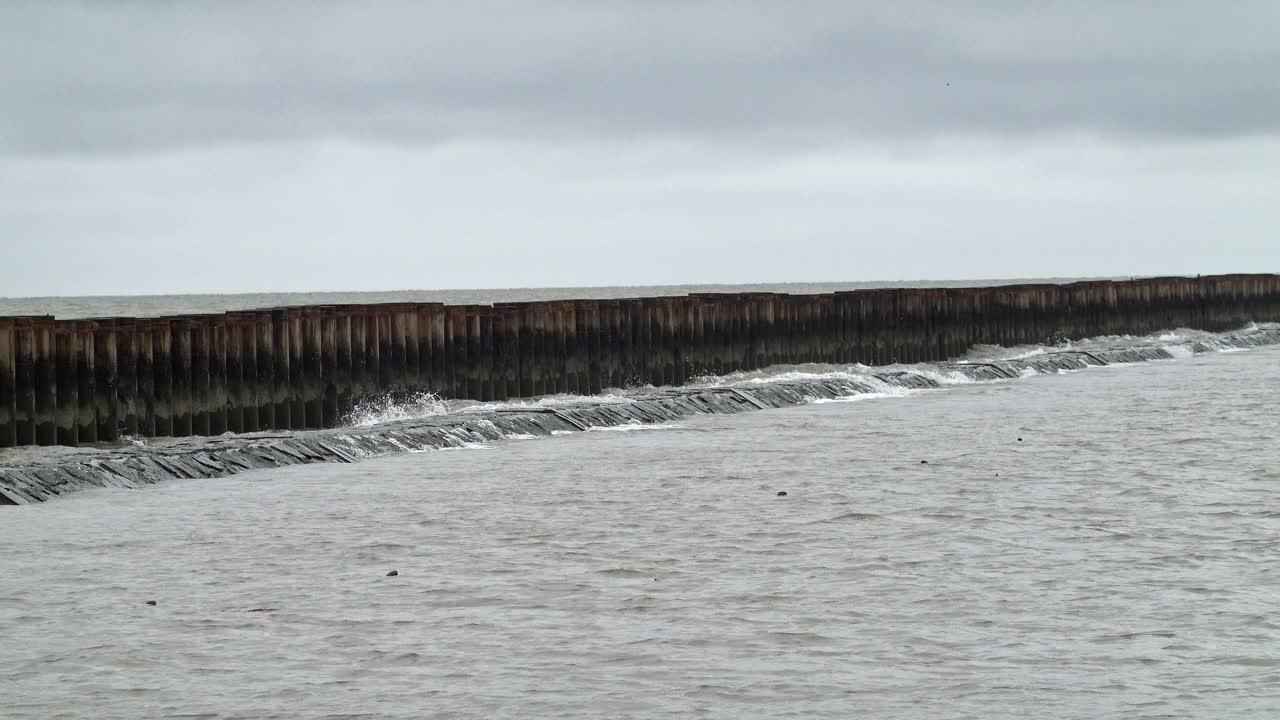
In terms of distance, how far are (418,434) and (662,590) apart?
10.5 metres

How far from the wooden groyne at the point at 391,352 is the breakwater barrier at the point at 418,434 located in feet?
1.37

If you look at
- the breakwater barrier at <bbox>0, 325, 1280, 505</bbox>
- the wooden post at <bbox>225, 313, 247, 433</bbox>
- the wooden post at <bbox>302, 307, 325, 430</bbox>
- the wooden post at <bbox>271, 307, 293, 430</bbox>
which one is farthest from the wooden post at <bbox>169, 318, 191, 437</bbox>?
the wooden post at <bbox>302, 307, 325, 430</bbox>

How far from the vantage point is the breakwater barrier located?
1515 centimetres

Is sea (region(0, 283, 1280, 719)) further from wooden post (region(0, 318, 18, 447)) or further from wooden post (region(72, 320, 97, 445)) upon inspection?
wooden post (region(0, 318, 18, 447))

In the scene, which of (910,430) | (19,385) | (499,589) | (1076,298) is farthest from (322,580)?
(1076,298)

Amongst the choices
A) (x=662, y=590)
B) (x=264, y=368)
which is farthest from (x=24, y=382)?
(x=662, y=590)

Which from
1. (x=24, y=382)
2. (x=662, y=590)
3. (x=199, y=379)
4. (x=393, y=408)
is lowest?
(x=662, y=590)

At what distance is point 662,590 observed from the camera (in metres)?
9.67

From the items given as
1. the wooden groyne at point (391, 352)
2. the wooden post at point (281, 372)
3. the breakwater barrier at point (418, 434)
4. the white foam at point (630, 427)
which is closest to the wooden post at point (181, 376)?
the wooden groyne at point (391, 352)

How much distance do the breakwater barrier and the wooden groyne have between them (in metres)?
0.42

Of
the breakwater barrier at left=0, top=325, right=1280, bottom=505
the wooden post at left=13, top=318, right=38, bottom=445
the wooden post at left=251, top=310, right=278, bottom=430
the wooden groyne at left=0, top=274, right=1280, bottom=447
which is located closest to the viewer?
the breakwater barrier at left=0, top=325, right=1280, bottom=505

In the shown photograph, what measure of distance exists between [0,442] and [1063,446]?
12091mm

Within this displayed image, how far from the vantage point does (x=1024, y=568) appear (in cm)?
1025

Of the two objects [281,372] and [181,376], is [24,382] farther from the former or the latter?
[281,372]
